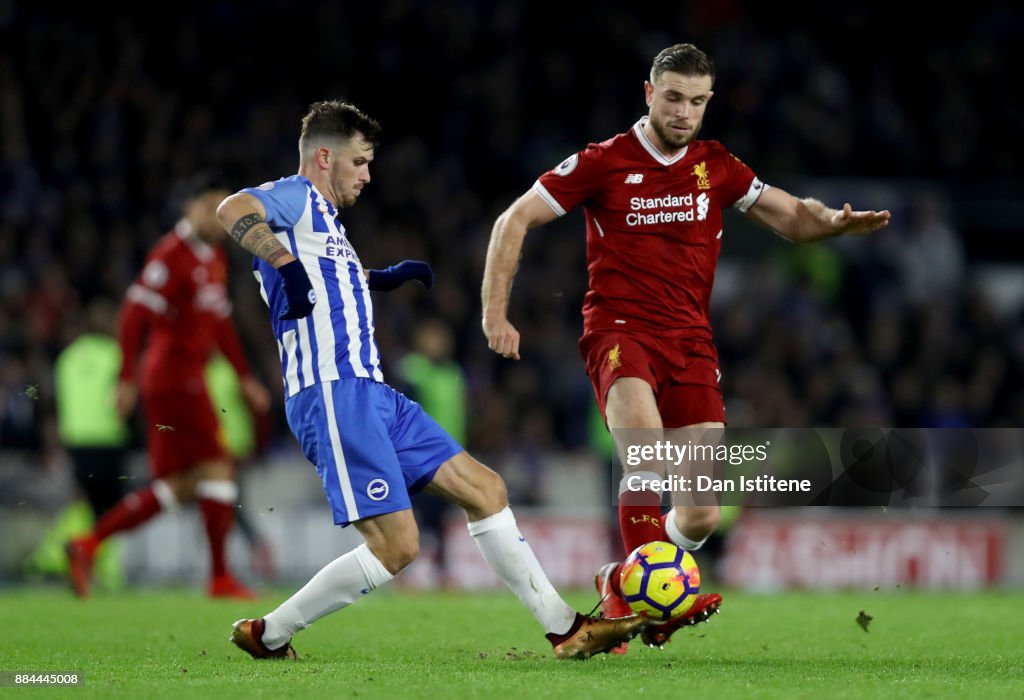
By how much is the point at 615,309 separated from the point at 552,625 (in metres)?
1.36

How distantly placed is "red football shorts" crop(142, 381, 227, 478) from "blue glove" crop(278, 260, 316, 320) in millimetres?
4229

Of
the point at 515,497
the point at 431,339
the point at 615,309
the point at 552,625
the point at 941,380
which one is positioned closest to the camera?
the point at 552,625

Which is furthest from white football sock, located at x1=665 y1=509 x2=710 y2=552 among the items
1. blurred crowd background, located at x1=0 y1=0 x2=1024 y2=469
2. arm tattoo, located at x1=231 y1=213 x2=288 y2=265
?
blurred crowd background, located at x1=0 y1=0 x2=1024 y2=469

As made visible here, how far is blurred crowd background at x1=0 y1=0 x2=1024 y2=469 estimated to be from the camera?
13695 mm

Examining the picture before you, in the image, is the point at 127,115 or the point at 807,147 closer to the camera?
the point at 127,115

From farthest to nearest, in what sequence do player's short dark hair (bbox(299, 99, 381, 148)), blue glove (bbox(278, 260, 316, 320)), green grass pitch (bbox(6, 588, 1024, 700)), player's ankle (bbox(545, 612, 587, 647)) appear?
player's short dark hair (bbox(299, 99, 381, 148)) < player's ankle (bbox(545, 612, 587, 647)) < blue glove (bbox(278, 260, 316, 320)) < green grass pitch (bbox(6, 588, 1024, 700))

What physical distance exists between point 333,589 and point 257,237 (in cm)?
134

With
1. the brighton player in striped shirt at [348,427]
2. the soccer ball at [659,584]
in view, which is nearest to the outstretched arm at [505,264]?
the brighton player in striped shirt at [348,427]

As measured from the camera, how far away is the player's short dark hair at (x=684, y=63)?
20.1 ft

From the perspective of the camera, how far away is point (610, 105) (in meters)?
17.5

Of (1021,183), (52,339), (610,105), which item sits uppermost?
(610,105)

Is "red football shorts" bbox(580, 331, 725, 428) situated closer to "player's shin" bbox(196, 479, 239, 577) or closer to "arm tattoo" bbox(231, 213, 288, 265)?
"arm tattoo" bbox(231, 213, 288, 265)

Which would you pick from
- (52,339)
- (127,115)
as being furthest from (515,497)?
(127,115)

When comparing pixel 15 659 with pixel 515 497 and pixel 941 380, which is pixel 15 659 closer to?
pixel 515 497
